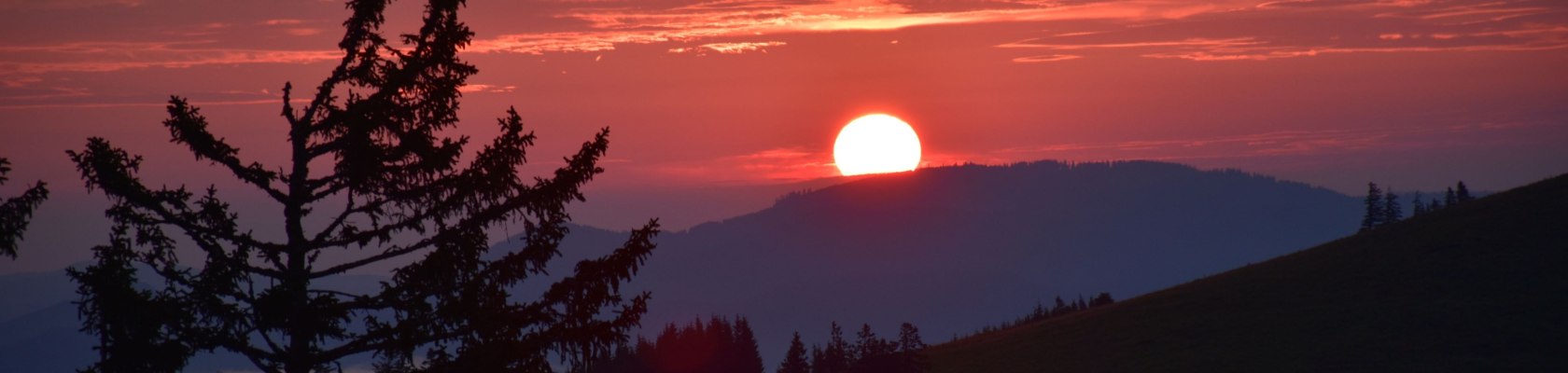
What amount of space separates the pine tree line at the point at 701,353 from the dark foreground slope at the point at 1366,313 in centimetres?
1531

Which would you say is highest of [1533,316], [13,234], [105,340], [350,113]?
[1533,316]

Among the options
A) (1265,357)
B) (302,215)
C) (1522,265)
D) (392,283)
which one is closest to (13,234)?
(302,215)

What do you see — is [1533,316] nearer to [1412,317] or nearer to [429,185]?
[1412,317]

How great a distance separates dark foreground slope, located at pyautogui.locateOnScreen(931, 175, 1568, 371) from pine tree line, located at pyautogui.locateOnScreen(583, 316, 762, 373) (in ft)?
50.2

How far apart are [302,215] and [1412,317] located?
292 feet

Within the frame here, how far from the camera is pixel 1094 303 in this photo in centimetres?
12888

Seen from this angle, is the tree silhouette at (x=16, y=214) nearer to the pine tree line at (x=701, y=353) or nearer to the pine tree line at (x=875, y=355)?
the pine tree line at (x=875, y=355)

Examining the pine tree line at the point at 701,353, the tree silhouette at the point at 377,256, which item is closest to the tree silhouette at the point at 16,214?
the tree silhouette at the point at 377,256

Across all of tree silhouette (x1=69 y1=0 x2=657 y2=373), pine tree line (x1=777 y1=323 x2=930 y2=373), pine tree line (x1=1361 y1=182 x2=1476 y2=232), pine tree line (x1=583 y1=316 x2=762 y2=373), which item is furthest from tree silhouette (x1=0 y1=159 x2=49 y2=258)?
pine tree line (x1=1361 y1=182 x2=1476 y2=232)

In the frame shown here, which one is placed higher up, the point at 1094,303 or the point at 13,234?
the point at 1094,303

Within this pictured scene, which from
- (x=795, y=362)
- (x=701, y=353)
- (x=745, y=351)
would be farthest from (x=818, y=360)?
(x=795, y=362)

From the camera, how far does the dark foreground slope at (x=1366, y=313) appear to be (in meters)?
82.4

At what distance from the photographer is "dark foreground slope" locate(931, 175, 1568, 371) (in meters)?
82.4

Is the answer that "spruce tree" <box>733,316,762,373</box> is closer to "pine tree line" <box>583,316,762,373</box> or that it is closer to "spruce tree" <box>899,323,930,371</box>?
"pine tree line" <box>583,316,762,373</box>
